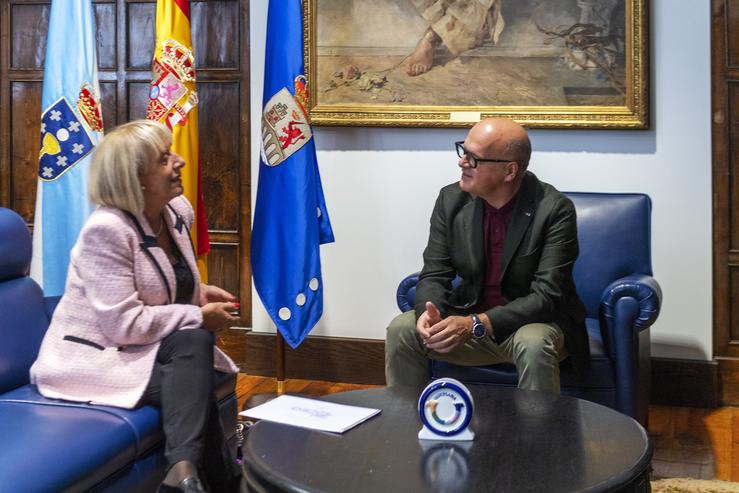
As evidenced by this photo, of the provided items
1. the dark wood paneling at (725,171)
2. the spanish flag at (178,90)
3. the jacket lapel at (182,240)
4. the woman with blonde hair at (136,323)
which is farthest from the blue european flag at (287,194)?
the dark wood paneling at (725,171)

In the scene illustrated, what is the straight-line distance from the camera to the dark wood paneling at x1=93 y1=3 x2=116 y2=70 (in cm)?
448

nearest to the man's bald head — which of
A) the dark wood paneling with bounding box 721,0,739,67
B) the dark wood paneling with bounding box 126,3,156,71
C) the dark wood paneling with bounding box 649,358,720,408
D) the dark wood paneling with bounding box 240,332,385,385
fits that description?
the dark wood paneling with bounding box 721,0,739,67

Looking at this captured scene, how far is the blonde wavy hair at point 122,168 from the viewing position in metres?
2.62

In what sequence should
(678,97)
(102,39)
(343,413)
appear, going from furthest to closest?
(102,39), (678,97), (343,413)

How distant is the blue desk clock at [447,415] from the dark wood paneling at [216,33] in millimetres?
2654

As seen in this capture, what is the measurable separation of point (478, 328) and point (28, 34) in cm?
291

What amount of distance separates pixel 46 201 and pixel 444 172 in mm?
1643

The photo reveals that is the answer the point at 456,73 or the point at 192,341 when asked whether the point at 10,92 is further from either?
the point at 192,341

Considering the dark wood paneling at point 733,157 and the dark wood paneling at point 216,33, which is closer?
the dark wood paneling at point 733,157

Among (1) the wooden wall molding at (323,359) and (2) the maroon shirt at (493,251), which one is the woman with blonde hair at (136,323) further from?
(1) the wooden wall molding at (323,359)

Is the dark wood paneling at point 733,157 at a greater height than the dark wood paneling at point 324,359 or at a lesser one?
greater

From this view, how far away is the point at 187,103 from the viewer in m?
3.87

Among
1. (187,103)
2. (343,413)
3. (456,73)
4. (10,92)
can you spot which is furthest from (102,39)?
(343,413)

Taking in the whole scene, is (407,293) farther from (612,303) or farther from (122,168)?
(122,168)
